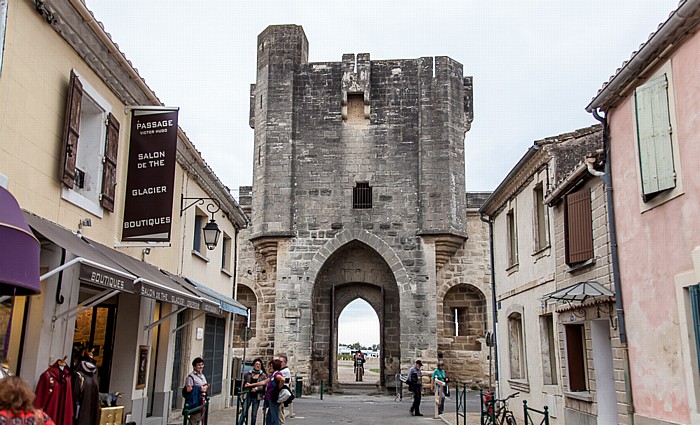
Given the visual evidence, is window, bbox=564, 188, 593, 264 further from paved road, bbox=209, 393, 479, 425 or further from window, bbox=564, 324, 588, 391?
paved road, bbox=209, 393, 479, 425

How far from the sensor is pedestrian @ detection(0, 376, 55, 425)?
3.86 metres

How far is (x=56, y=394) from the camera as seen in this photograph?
265 inches

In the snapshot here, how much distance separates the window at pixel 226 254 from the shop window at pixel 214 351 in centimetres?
139

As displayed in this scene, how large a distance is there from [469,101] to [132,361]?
56.1 feet

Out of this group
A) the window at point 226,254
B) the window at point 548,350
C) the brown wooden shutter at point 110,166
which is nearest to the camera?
the brown wooden shutter at point 110,166

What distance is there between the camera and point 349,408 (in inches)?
675

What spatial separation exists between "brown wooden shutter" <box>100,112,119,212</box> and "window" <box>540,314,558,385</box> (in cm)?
770

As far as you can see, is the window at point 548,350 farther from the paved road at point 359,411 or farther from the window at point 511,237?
the paved road at point 359,411

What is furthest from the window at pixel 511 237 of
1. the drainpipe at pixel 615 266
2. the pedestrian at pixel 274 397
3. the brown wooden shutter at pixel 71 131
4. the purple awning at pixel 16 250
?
the purple awning at pixel 16 250

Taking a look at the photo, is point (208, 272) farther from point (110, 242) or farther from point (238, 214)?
point (110, 242)

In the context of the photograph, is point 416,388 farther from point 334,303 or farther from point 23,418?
point 23,418

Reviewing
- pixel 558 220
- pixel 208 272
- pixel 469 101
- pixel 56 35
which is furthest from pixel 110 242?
pixel 469 101

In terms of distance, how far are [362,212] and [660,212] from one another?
1545 cm

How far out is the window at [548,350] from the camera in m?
11.7
